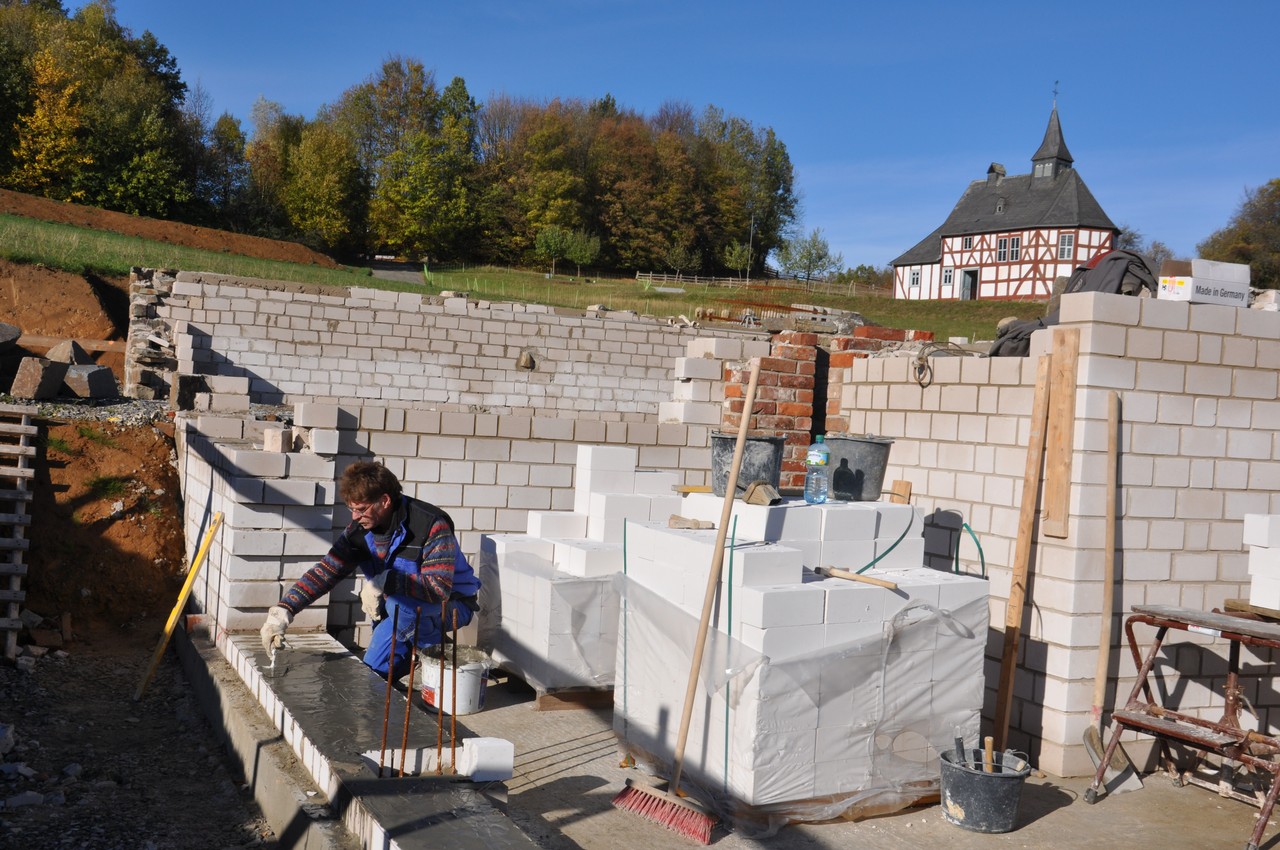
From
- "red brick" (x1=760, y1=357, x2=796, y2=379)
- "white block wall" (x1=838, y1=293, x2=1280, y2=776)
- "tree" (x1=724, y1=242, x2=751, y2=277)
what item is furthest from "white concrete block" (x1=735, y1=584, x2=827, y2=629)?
"tree" (x1=724, y1=242, x2=751, y2=277)

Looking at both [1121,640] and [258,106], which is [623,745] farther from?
[258,106]

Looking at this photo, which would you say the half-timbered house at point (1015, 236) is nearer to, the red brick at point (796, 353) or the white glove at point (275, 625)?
the red brick at point (796, 353)

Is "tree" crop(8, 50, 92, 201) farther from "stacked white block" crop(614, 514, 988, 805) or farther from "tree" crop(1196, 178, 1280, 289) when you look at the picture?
"tree" crop(1196, 178, 1280, 289)

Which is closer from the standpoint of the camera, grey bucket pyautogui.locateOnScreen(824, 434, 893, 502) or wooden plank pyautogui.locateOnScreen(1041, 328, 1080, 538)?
wooden plank pyautogui.locateOnScreen(1041, 328, 1080, 538)

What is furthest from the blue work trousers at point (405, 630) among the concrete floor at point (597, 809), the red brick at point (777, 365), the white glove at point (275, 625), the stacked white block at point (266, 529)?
the red brick at point (777, 365)

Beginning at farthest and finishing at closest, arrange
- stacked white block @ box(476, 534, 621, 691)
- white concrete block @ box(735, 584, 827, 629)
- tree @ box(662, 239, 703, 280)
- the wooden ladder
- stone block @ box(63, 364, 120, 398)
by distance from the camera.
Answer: tree @ box(662, 239, 703, 280) < stone block @ box(63, 364, 120, 398) < the wooden ladder < stacked white block @ box(476, 534, 621, 691) < white concrete block @ box(735, 584, 827, 629)

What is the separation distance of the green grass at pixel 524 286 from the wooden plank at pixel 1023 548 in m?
17.6

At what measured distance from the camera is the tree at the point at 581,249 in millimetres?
47719

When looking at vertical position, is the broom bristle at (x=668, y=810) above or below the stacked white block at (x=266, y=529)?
below

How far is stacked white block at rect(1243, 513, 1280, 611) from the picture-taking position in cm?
518

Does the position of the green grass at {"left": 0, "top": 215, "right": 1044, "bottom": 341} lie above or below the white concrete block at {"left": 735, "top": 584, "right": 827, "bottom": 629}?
above

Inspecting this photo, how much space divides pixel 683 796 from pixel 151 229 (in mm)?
31909

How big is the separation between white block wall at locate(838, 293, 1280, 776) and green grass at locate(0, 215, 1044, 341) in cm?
Result: 1735

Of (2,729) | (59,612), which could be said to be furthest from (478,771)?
(59,612)
